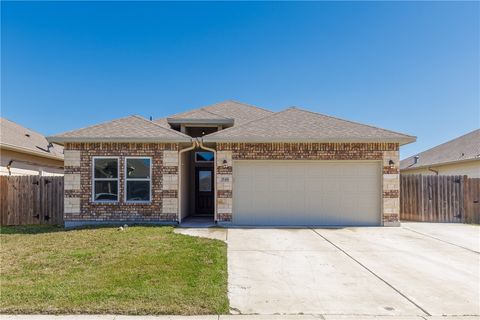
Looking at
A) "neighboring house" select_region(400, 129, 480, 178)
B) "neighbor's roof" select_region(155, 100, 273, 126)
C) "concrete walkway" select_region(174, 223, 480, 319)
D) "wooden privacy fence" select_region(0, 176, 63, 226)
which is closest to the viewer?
"concrete walkway" select_region(174, 223, 480, 319)

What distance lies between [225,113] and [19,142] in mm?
9379

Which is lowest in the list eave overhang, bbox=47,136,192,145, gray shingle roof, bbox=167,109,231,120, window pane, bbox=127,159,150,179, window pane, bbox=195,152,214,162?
window pane, bbox=127,159,150,179

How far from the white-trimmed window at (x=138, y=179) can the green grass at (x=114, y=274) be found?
7.26ft

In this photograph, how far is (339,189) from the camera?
1027 cm

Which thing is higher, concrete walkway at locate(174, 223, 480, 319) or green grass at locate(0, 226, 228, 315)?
green grass at locate(0, 226, 228, 315)

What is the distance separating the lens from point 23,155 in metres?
13.2

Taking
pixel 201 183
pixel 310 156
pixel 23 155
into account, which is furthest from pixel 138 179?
pixel 23 155

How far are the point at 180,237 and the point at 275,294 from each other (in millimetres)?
4150

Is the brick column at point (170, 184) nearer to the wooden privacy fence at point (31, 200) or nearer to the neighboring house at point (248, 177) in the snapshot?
the neighboring house at point (248, 177)

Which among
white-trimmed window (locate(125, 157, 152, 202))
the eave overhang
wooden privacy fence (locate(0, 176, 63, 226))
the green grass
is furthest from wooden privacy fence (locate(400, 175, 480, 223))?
wooden privacy fence (locate(0, 176, 63, 226))

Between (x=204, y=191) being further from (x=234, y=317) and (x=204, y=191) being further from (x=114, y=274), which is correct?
(x=234, y=317)

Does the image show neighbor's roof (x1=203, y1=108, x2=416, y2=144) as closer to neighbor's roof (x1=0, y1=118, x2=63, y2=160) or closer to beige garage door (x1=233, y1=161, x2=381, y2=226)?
beige garage door (x1=233, y1=161, x2=381, y2=226)

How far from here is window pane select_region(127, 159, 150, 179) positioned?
10.1 metres

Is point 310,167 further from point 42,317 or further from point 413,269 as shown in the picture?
point 42,317
